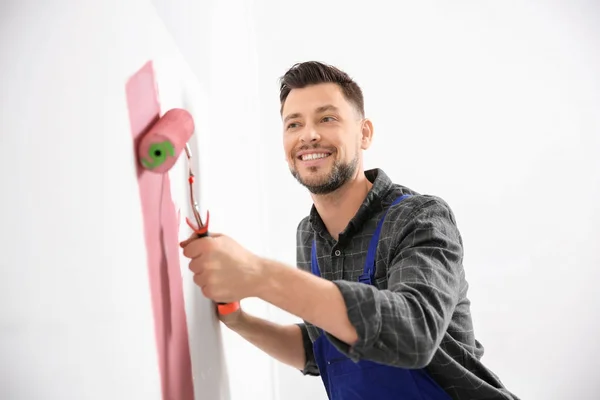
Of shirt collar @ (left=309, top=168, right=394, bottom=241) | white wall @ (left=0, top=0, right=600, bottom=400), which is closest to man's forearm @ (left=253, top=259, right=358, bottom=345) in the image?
shirt collar @ (left=309, top=168, right=394, bottom=241)

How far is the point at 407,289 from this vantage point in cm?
81

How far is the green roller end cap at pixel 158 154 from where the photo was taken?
0.60m

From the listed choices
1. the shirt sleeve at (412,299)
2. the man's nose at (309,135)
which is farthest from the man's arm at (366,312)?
the man's nose at (309,135)

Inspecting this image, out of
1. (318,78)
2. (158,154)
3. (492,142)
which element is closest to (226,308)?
(158,154)

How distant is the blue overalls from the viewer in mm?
1047

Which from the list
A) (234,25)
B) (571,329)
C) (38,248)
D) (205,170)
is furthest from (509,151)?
(38,248)

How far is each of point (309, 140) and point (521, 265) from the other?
58.7 inches

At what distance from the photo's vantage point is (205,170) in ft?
3.20

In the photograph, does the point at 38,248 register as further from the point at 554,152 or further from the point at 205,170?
the point at 554,152

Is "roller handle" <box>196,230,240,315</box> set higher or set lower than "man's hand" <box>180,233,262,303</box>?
lower

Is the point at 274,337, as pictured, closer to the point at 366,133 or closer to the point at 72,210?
the point at 366,133

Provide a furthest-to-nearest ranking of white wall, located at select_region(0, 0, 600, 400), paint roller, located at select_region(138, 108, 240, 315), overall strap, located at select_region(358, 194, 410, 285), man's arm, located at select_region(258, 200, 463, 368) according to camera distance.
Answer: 1. white wall, located at select_region(0, 0, 600, 400)
2. overall strap, located at select_region(358, 194, 410, 285)
3. man's arm, located at select_region(258, 200, 463, 368)
4. paint roller, located at select_region(138, 108, 240, 315)

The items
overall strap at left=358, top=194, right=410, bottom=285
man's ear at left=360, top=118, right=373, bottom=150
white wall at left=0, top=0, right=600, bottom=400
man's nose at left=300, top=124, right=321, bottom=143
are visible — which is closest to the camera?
overall strap at left=358, top=194, right=410, bottom=285

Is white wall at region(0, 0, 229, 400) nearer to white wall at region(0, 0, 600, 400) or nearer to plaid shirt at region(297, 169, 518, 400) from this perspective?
plaid shirt at region(297, 169, 518, 400)
